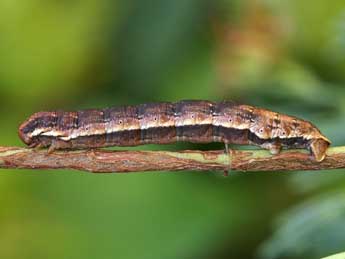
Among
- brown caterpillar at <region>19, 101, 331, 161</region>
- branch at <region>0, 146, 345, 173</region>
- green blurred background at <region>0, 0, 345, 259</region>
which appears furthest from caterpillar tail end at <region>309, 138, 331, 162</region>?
green blurred background at <region>0, 0, 345, 259</region>

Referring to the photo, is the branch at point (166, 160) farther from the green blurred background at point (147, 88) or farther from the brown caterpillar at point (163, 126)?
the green blurred background at point (147, 88)

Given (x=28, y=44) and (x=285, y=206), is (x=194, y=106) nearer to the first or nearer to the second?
(x=285, y=206)

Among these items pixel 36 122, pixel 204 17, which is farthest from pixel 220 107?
pixel 204 17

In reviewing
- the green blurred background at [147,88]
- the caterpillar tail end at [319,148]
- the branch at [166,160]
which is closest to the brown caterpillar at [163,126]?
the caterpillar tail end at [319,148]

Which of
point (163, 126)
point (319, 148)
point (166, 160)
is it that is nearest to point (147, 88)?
point (163, 126)

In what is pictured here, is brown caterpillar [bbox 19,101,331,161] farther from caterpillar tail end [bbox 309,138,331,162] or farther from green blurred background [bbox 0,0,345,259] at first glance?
green blurred background [bbox 0,0,345,259]
